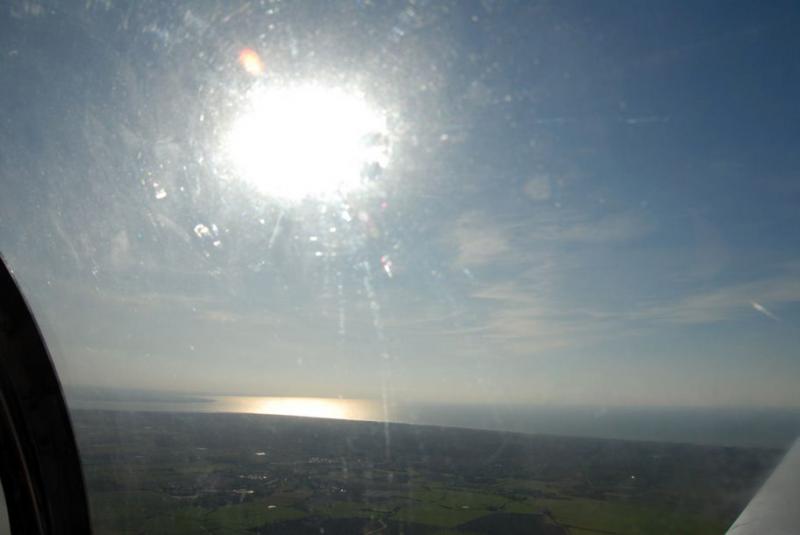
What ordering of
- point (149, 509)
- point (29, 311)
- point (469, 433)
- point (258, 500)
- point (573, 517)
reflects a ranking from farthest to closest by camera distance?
point (469, 433), point (573, 517), point (258, 500), point (149, 509), point (29, 311)

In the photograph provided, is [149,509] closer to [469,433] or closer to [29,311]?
[29,311]

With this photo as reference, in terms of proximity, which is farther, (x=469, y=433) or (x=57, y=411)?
(x=469, y=433)

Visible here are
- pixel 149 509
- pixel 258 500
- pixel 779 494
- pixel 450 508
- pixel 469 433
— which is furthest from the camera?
Answer: pixel 469 433

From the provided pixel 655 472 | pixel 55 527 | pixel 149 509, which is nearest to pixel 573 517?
pixel 655 472

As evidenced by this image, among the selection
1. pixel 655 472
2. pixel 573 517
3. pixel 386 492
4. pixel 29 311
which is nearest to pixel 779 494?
pixel 29 311

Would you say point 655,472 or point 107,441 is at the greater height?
point 107,441

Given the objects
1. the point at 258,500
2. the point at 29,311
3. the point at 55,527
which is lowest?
the point at 258,500

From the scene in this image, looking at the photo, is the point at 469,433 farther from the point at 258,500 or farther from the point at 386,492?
the point at 258,500

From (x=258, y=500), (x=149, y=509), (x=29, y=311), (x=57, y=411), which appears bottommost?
(x=258, y=500)

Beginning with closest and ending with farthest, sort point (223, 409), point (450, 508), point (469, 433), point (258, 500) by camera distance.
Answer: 1. point (258, 500)
2. point (450, 508)
3. point (223, 409)
4. point (469, 433)
